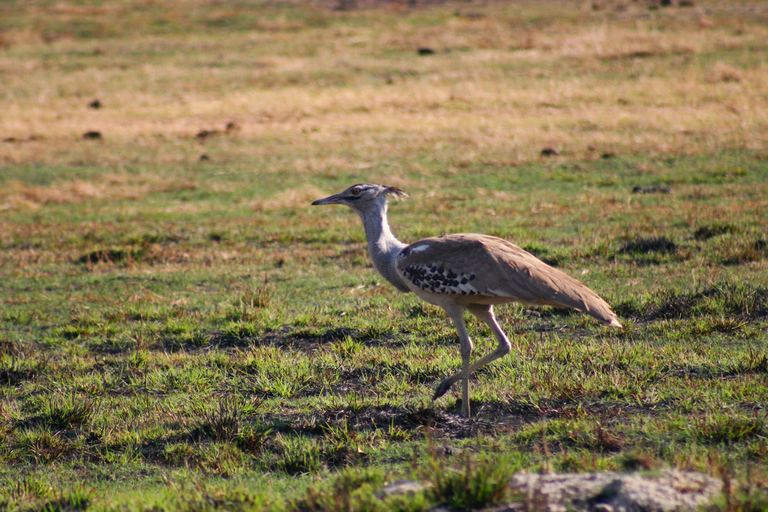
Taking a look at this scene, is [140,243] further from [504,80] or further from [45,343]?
[504,80]

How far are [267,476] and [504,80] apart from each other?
80.5ft

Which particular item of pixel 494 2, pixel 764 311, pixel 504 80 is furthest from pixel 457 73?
pixel 764 311

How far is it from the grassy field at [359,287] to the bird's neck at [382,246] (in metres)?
0.80

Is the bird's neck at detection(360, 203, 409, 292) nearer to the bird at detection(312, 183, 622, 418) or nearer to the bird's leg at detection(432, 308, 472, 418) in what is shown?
the bird at detection(312, 183, 622, 418)

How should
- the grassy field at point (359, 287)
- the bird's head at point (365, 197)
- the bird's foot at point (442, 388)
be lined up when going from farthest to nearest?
the bird's head at point (365, 197), the bird's foot at point (442, 388), the grassy field at point (359, 287)

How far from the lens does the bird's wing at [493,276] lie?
4.90 m

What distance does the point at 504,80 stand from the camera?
26875mm

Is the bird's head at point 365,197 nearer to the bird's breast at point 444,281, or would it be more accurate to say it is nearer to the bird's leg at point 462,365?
Result: the bird's breast at point 444,281

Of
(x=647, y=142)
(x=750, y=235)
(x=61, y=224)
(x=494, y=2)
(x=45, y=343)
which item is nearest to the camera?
(x=45, y=343)

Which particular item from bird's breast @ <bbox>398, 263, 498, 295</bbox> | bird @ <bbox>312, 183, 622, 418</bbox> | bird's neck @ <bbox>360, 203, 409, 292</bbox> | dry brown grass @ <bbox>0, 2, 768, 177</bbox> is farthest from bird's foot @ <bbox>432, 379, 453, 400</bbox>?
dry brown grass @ <bbox>0, 2, 768, 177</bbox>

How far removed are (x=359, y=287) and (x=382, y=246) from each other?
2879mm

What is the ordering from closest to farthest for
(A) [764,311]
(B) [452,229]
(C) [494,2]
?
1. (A) [764,311]
2. (B) [452,229]
3. (C) [494,2]

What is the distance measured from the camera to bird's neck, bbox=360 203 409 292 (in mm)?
5480

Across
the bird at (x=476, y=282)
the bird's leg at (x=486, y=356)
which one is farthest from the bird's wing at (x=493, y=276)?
the bird's leg at (x=486, y=356)
